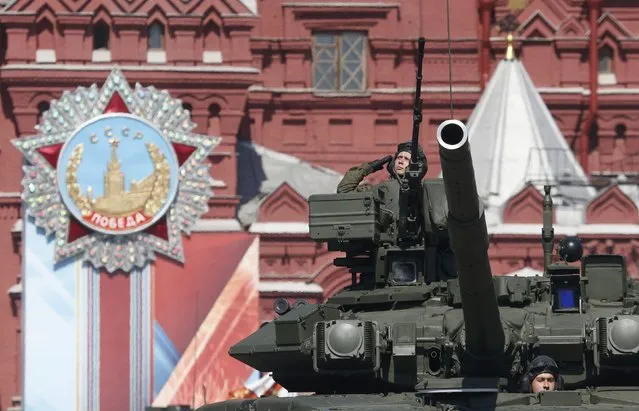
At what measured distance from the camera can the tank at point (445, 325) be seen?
55.1 feet

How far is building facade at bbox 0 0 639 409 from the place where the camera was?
144ft

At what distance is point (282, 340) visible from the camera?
19.3 metres

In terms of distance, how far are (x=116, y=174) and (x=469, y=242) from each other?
27.0m

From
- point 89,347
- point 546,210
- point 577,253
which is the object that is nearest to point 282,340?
point 577,253

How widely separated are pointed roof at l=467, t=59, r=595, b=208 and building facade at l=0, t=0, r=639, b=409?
0.21 metres

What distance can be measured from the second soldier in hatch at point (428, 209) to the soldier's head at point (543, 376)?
113 inches

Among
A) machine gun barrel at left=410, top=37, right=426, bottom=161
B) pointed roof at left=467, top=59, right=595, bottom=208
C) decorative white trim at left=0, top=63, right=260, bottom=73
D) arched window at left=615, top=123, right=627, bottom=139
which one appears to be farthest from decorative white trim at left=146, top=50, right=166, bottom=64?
machine gun barrel at left=410, top=37, right=426, bottom=161

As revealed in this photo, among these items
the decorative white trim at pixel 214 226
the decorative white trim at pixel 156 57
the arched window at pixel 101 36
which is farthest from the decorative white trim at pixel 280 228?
the arched window at pixel 101 36

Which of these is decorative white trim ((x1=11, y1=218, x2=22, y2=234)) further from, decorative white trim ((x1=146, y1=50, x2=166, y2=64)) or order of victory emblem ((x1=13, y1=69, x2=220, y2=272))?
decorative white trim ((x1=146, y1=50, x2=166, y2=64))

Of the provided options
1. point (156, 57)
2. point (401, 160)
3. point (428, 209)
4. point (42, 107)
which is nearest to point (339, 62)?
point (156, 57)

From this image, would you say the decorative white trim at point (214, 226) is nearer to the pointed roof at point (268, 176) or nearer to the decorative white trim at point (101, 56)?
the pointed roof at point (268, 176)

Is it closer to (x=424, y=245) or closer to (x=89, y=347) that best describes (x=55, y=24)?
(x=89, y=347)

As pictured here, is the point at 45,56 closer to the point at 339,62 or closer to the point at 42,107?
the point at 42,107

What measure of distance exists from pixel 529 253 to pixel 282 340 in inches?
982
